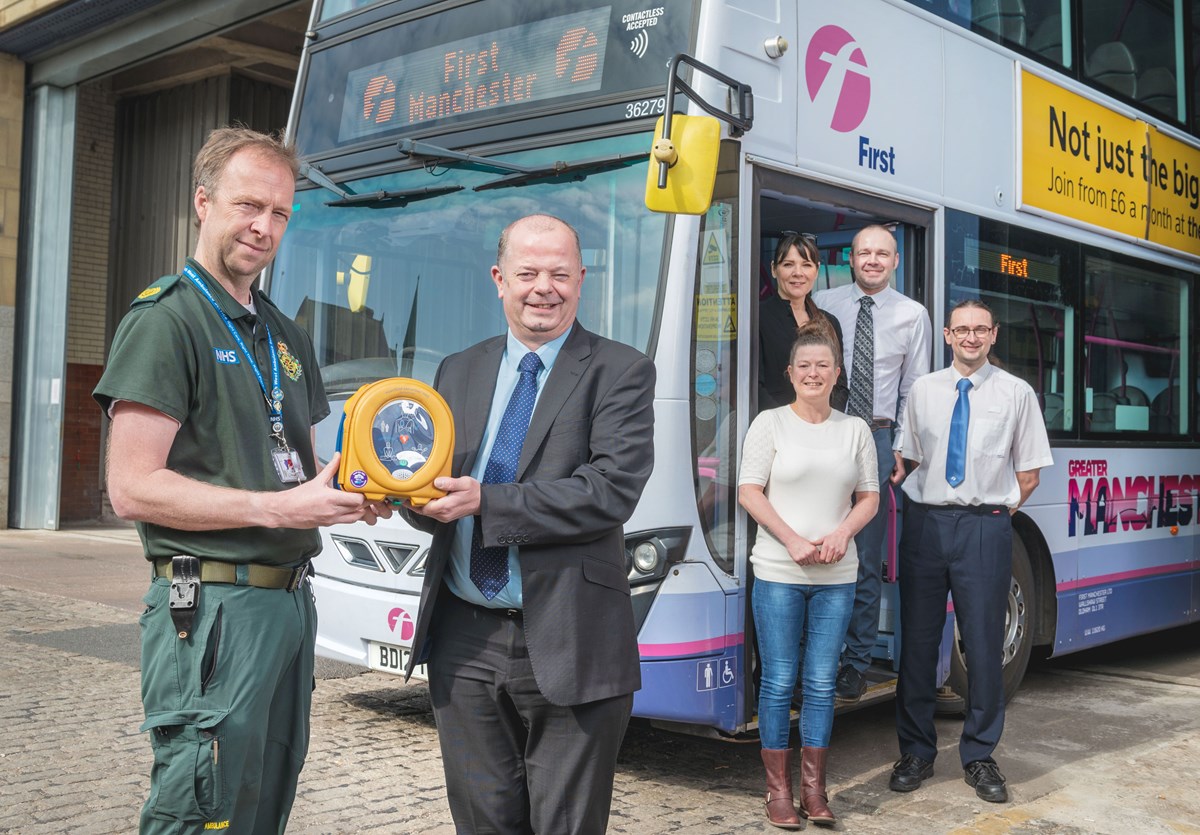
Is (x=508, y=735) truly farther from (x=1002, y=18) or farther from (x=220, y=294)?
(x=1002, y=18)

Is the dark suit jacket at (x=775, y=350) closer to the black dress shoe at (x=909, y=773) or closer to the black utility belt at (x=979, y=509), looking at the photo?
the black utility belt at (x=979, y=509)

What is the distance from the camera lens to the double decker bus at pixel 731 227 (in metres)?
4.75

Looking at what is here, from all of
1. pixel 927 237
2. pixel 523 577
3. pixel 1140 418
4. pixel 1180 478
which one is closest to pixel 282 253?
pixel 927 237

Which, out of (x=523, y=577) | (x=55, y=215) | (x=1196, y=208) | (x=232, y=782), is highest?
(x=55, y=215)

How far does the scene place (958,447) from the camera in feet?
16.8

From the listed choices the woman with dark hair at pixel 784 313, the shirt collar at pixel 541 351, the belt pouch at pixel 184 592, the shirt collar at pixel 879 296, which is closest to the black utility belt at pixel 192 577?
the belt pouch at pixel 184 592

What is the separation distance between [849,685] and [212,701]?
11.4ft

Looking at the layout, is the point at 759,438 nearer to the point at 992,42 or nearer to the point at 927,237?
the point at 927,237

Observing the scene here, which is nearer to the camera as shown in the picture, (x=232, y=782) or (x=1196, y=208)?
(x=232, y=782)

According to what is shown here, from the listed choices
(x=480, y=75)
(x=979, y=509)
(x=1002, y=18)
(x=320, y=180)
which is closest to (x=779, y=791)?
(x=979, y=509)

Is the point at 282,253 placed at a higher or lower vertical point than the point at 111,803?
higher

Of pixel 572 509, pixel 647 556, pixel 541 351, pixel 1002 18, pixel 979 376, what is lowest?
pixel 647 556

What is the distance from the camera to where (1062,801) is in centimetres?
502

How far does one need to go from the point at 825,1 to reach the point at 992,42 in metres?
1.52
